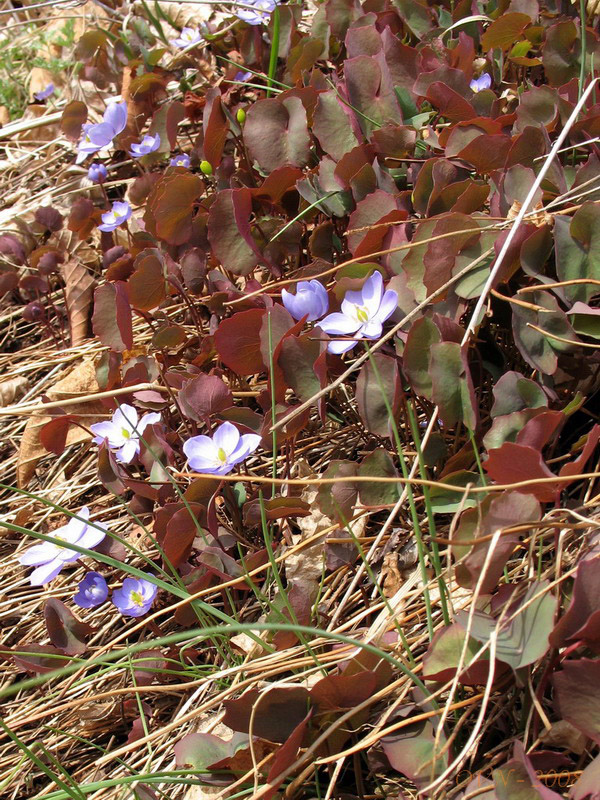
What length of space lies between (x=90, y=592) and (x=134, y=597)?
8 cm

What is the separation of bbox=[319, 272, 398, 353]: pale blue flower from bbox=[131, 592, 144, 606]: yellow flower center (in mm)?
508

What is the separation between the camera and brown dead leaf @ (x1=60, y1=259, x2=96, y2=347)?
6.70 ft

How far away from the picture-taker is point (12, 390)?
193cm

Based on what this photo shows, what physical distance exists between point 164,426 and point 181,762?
26.4 inches

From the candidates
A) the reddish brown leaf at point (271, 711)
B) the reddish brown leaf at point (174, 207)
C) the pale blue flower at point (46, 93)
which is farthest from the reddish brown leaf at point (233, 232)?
the pale blue flower at point (46, 93)

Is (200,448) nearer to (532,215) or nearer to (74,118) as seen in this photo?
(532,215)

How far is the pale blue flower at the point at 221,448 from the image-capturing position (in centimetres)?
121

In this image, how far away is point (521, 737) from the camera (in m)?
0.92

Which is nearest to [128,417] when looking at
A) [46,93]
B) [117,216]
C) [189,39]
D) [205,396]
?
[205,396]

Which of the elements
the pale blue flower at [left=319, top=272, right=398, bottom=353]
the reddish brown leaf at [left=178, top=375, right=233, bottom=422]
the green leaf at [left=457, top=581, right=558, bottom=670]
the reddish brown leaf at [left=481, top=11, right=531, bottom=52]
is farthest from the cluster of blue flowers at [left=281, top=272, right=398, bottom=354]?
the reddish brown leaf at [left=481, top=11, right=531, bottom=52]

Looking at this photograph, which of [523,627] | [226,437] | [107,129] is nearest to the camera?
[523,627]

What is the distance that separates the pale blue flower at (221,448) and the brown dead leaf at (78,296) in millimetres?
903

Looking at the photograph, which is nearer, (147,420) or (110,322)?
(147,420)

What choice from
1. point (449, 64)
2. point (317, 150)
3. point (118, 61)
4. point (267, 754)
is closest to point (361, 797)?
point (267, 754)
